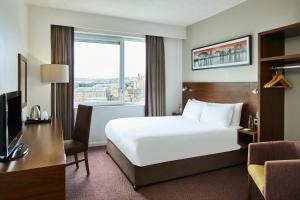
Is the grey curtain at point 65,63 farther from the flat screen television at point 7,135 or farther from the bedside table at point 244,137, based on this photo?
the bedside table at point 244,137

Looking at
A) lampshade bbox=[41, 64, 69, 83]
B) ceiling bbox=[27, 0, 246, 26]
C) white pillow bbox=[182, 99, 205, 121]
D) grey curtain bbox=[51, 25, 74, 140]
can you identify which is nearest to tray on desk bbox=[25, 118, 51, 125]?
lampshade bbox=[41, 64, 69, 83]

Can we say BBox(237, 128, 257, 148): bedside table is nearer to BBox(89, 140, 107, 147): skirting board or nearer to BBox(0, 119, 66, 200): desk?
BBox(0, 119, 66, 200): desk

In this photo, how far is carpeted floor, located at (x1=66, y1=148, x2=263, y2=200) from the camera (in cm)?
254

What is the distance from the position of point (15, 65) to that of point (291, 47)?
11.5 ft

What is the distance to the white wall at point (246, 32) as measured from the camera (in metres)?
2.98

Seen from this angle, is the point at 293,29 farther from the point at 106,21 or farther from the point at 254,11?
the point at 106,21

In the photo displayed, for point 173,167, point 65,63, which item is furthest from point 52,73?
point 173,167

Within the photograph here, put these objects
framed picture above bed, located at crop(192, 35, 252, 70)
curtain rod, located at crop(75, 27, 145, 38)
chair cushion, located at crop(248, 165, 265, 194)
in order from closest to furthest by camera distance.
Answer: chair cushion, located at crop(248, 165, 265, 194) < framed picture above bed, located at crop(192, 35, 252, 70) < curtain rod, located at crop(75, 27, 145, 38)

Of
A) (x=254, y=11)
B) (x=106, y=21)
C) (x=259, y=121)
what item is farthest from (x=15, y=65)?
(x=254, y=11)

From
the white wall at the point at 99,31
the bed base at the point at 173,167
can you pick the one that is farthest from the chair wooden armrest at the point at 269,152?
the white wall at the point at 99,31

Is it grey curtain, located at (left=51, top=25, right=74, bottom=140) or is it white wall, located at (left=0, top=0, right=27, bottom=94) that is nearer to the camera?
white wall, located at (left=0, top=0, right=27, bottom=94)

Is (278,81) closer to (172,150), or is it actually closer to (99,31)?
(172,150)

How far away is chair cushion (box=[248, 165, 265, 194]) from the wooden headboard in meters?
1.42

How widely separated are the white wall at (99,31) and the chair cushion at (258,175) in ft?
10.2
